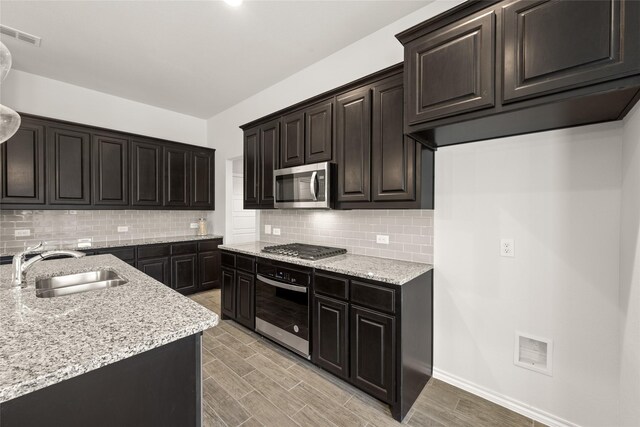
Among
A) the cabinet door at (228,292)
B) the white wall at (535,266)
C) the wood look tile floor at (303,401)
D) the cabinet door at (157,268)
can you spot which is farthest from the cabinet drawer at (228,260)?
the white wall at (535,266)

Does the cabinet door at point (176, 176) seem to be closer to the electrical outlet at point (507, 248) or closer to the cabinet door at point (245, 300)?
the cabinet door at point (245, 300)

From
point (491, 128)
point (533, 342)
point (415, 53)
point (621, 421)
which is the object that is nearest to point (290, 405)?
point (533, 342)

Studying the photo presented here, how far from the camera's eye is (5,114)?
1.43m

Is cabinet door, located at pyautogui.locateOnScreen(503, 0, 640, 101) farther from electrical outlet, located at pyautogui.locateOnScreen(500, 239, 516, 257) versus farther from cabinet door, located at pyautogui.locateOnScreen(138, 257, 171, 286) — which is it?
cabinet door, located at pyautogui.locateOnScreen(138, 257, 171, 286)

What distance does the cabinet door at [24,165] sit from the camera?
3.01 m

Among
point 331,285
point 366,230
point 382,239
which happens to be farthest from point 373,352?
point 366,230

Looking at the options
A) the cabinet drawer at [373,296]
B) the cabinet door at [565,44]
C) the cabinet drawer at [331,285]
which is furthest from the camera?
the cabinet drawer at [331,285]

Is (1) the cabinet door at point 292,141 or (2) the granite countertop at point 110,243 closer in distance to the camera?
(1) the cabinet door at point 292,141

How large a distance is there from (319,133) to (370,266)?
55.3 inches

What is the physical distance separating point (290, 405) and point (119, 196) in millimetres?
3670

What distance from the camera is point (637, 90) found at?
3.97ft

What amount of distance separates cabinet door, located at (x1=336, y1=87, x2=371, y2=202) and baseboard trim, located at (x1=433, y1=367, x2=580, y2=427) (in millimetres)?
1622

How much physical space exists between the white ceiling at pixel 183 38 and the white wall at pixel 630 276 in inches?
73.3

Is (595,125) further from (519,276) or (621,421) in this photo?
(621,421)
